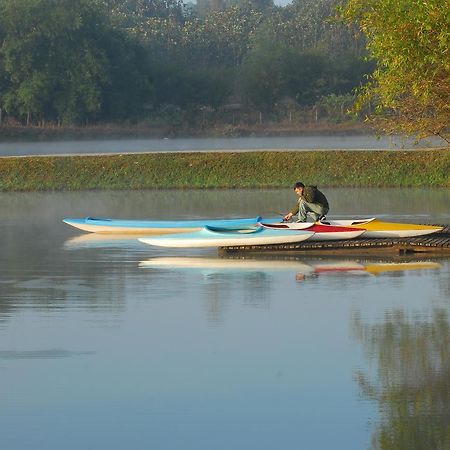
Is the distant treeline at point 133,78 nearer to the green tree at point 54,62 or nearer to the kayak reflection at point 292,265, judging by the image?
the green tree at point 54,62

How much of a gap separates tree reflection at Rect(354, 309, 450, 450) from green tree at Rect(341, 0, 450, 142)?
9520 millimetres

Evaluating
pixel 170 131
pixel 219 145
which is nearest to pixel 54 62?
pixel 170 131

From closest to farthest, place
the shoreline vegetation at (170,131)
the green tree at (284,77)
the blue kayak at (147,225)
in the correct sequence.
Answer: the blue kayak at (147,225) < the shoreline vegetation at (170,131) < the green tree at (284,77)

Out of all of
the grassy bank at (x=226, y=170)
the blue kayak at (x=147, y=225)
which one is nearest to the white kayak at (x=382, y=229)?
the blue kayak at (x=147, y=225)

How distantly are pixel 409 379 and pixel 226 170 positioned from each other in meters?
33.7

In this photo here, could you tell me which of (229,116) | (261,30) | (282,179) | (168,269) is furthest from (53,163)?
(261,30)

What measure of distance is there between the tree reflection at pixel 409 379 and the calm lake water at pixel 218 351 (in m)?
0.03

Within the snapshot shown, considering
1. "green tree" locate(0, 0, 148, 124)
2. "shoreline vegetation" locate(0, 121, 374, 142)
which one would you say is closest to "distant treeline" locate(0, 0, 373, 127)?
"green tree" locate(0, 0, 148, 124)

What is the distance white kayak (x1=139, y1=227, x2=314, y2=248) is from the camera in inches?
1142

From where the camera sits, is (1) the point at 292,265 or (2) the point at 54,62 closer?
(1) the point at 292,265

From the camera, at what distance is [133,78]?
9125cm

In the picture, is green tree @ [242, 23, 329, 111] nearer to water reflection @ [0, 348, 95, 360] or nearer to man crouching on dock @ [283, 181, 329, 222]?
man crouching on dock @ [283, 181, 329, 222]

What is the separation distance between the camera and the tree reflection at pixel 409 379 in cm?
1388

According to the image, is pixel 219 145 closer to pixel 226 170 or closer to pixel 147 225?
pixel 226 170
